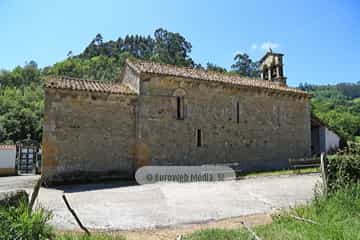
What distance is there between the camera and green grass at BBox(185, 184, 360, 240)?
5105mm

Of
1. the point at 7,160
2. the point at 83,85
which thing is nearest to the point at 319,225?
the point at 83,85

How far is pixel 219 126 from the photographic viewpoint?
1758cm

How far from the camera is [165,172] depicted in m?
15.2

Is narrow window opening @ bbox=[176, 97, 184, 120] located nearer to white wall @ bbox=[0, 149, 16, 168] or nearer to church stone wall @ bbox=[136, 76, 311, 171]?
church stone wall @ bbox=[136, 76, 311, 171]

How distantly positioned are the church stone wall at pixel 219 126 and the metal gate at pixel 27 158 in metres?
12.4

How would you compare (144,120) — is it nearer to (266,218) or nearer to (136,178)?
(136,178)

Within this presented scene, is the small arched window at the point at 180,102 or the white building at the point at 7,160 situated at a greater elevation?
the small arched window at the point at 180,102

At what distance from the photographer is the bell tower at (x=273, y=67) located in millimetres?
22906

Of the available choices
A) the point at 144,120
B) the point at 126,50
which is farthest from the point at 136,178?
the point at 126,50

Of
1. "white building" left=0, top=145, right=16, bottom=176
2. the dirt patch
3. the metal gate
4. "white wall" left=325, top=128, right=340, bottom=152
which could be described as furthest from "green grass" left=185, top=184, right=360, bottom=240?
the metal gate

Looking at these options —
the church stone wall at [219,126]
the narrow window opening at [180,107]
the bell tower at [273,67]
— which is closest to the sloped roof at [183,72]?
the church stone wall at [219,126]

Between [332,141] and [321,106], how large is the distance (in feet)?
146

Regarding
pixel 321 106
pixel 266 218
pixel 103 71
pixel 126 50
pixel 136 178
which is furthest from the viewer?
pixel 126 50

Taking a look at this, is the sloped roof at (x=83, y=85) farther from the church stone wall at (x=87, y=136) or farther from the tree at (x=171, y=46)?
the tree at (x=171, y=46)
